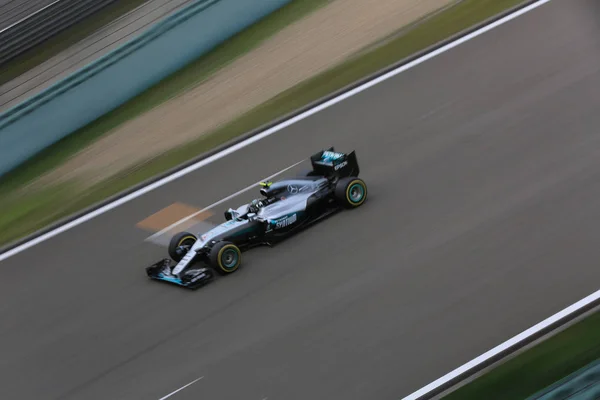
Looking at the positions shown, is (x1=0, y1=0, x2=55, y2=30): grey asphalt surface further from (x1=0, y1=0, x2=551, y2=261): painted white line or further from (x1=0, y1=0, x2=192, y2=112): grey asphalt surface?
(x1=0, y1=0, x2=551, y2=261): painted white line

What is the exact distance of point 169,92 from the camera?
19375 millimetres

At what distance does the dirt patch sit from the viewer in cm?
1791

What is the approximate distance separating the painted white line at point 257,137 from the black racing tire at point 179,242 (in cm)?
303

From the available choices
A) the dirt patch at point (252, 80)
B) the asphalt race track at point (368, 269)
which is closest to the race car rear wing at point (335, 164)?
the asphalt race track at point (368, 269)

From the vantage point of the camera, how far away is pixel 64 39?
68.6 feet

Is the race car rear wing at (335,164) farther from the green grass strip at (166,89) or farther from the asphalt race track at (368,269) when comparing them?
the green grass strip at (166,89)

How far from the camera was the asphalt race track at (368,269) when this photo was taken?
10961 mm

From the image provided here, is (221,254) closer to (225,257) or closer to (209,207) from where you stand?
(225,257)

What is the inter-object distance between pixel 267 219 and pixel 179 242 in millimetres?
1312

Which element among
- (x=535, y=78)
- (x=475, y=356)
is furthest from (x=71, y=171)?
(x=475, y=356)

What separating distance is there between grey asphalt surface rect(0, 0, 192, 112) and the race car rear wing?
7.22 m

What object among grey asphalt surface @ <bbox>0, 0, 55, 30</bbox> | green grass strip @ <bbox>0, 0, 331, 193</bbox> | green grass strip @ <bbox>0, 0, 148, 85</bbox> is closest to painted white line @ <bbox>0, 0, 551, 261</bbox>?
green grass strip @ <bbox>0, 0, 331, 193</bbox>

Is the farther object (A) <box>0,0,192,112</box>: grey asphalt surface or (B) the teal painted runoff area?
(A) <box>0,0,192,112</box>: grey asphalt surface

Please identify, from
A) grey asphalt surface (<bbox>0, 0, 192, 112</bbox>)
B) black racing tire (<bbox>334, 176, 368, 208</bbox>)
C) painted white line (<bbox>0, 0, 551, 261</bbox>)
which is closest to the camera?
black racing tire (<bbox>334, 176, 368, 208</bbox>)
